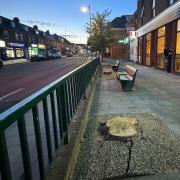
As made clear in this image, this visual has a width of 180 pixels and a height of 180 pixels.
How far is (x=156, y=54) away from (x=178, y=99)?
14267 mm

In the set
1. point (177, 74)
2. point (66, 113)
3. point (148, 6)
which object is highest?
point (148, 6)

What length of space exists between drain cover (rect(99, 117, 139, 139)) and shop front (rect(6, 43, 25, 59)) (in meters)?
49.2

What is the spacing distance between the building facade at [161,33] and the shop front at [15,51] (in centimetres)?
3350

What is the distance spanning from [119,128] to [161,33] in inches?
667

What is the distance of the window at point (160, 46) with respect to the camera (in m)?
19.1

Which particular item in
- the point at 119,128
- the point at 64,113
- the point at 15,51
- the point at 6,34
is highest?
the point at 6,34

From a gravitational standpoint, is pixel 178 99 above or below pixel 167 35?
below

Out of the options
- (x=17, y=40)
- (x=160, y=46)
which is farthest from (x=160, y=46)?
(x=17, y=40)

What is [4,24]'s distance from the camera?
49781 millimetres

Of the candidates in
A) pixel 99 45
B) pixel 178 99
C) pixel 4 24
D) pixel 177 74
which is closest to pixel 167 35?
pixel 177 74

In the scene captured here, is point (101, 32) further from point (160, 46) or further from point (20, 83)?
point (20, 83)

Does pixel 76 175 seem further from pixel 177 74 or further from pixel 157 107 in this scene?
pixel 177 74

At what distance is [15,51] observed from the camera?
54000 mm

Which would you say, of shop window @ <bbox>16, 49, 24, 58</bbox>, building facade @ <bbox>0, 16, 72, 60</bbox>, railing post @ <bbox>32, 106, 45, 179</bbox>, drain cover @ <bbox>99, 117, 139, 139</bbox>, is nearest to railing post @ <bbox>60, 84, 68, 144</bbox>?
drain cover @ <bbox>99, 117, 139, 139</bbox>
